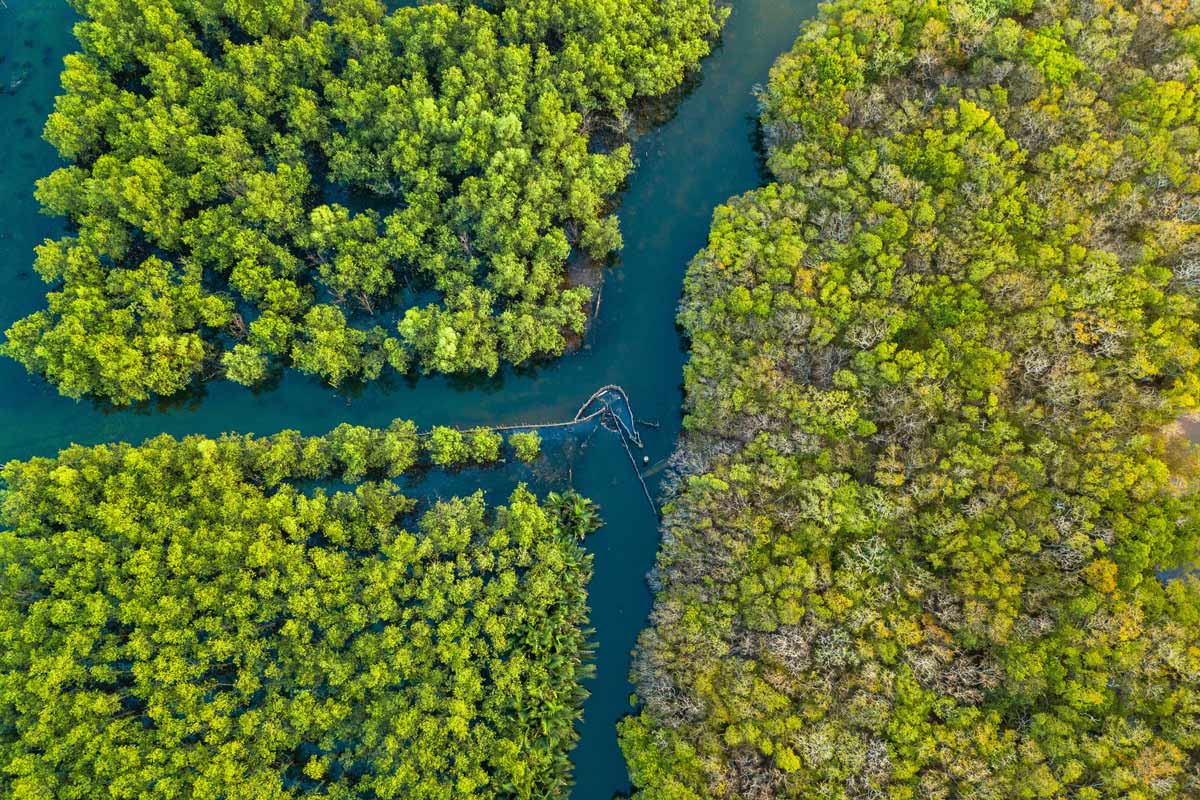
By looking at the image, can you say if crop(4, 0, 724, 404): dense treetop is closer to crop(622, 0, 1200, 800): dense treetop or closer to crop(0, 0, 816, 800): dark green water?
crop(0, 0, 816, 800): dark green water

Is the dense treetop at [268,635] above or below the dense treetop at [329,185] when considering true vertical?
below

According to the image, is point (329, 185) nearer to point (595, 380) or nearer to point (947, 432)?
point (595, 380)

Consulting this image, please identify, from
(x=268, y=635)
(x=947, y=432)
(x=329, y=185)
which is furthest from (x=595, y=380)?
(x=268, y=635)

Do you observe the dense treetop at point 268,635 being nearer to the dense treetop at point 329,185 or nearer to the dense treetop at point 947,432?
the dense treetop at point 329,185

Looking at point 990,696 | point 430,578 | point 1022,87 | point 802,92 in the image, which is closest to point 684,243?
point 802,92

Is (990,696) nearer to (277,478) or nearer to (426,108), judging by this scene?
(277,478)

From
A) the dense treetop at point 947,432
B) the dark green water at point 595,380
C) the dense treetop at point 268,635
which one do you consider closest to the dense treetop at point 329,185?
the dark green water at point 595,380
